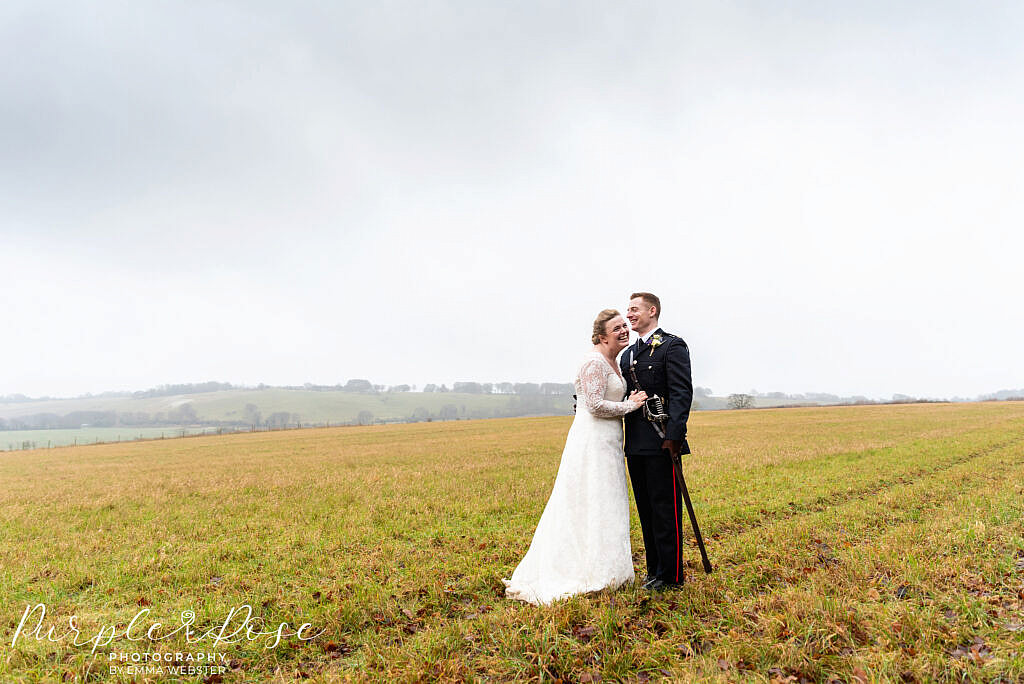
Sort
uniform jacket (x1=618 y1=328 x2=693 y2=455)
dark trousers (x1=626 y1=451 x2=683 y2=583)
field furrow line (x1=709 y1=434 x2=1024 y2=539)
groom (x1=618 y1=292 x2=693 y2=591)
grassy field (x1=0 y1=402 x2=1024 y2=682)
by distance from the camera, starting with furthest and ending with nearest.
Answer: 1. field furrow line (x1=709 y1=434 x2=1024 y2=539)
2. dark trousers (x1=626 y1=451 x2=683 y2=583)
3. groom (x1=618 y1=292 x2=693 y2=591)
4. uniform jacket (x1=618 y1=328 x2=693 y2=455)
5. grassy field (x1=0 y1=402 x2=1024 y2=682)

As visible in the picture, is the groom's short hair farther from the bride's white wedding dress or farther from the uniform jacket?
the bride's white wedding dress

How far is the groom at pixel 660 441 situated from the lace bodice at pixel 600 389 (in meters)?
0.34

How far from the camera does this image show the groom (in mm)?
5910

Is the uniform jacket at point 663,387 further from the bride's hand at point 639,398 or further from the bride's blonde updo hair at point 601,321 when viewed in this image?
the bride's blonde updo hair at point 601,321

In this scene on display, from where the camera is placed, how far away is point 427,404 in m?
178

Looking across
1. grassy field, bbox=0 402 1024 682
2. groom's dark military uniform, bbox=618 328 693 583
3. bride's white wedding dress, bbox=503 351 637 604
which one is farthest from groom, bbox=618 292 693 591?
→ grassy field, bbox=0 402 1024 682

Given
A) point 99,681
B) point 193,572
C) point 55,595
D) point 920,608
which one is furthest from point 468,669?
point 55,595

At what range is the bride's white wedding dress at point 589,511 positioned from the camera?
19.3 feet

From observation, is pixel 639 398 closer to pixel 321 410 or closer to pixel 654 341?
pixel 654 341

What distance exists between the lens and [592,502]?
5969 mm

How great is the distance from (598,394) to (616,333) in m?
0.83

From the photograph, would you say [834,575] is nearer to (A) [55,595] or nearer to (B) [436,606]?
(B) [436,606]

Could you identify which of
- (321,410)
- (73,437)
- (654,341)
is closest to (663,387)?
(654,341)

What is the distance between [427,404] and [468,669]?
177833 millimetres
